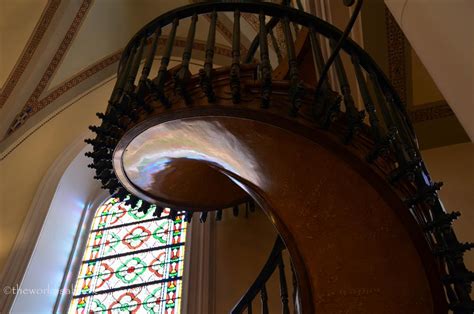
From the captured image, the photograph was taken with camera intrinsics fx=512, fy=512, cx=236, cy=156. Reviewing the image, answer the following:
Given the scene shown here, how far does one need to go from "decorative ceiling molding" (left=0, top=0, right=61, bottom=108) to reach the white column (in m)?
5.92

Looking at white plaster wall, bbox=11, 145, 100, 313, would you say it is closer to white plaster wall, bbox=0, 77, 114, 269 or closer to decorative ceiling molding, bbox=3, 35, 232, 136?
white plaster wall, bbox=0, 77, 114, 269

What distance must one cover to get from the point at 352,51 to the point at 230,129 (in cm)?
77

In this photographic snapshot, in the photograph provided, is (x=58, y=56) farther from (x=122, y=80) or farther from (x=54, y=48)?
(x=122, y=80)

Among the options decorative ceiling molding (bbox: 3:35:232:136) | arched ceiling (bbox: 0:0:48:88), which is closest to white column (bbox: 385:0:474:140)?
decorative ceiling molding (bbox: 3:35:232:136)

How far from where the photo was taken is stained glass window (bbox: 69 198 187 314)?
465cm

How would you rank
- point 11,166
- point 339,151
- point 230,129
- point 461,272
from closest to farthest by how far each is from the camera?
point 461,272, point 339,151, point 230,129, point 11,166

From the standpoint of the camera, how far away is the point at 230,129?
265cm

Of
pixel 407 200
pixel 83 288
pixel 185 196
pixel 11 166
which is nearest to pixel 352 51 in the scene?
pixel 407 200

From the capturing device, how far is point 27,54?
704 cm

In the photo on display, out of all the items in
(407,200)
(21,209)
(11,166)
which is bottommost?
(407,200)

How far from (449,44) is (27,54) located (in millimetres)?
6389

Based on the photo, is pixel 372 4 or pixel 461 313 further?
pixel 372 4

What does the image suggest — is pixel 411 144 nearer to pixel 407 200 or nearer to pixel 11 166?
pixel 407 200

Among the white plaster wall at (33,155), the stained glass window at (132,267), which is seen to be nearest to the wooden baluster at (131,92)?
the stained glass window at (132,267)
